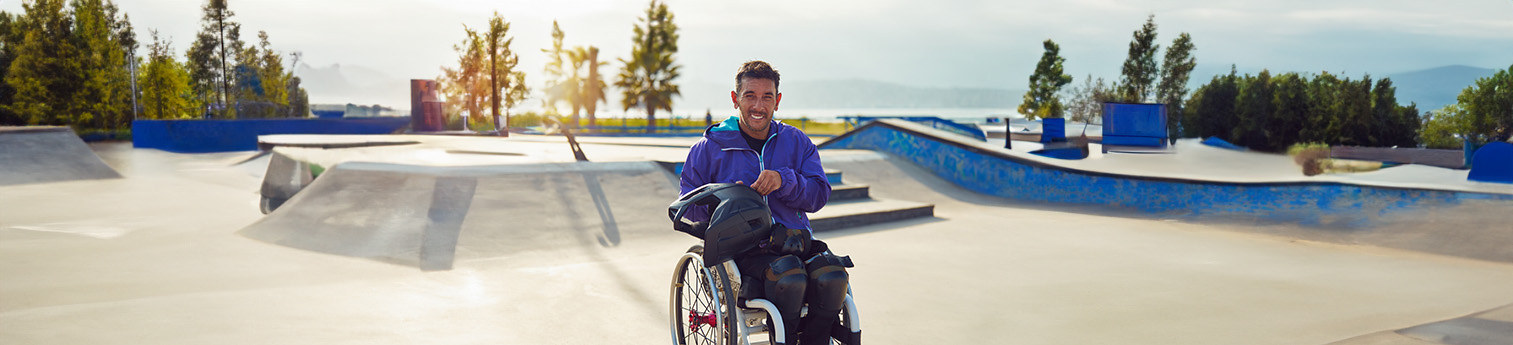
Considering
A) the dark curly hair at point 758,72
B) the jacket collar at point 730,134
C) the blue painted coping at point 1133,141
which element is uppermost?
the dark curly hair at point 758,72

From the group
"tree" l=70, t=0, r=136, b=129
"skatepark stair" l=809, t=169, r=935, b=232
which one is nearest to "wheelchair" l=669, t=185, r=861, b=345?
"skatepark stair" l=809, t=169, r=935, b=232

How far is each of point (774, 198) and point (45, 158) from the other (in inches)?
712

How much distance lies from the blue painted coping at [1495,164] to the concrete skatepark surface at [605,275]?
4.51 m

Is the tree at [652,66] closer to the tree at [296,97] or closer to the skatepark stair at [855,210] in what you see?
the tree at [296,97]

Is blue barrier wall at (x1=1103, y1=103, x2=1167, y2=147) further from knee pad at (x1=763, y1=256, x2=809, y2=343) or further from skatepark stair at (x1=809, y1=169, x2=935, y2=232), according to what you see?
knee pad at (x1=763, y1=256, x2=809, y2=343)

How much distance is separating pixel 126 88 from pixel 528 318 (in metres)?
40.5

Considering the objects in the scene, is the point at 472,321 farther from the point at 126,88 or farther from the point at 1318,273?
the point at 126,88

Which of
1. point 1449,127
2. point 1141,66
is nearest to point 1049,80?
point 1141,66

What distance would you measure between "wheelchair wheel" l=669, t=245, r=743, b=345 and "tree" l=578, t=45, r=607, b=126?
162 ft

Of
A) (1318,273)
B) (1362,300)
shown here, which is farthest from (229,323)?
(1318,273)

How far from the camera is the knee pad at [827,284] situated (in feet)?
9.32

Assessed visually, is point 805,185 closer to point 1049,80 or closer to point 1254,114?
point 1254,114

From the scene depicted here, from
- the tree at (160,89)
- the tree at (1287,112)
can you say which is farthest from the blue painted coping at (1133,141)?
the tree at (160,89)

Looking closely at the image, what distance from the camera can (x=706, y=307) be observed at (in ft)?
11.2
